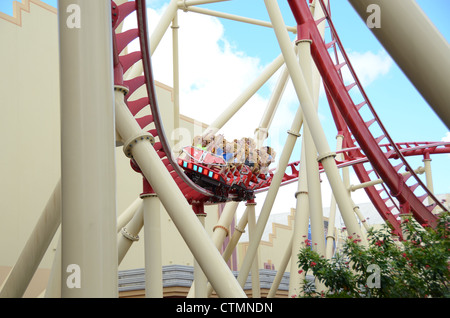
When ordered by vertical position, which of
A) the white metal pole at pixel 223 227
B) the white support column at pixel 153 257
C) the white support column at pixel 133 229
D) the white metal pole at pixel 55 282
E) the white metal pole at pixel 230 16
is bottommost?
the white metal pole at pixel 55 282

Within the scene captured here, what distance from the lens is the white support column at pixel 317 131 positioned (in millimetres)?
4805

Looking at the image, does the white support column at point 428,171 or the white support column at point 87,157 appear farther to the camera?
the white support column at point 428,171

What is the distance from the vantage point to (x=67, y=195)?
188cm

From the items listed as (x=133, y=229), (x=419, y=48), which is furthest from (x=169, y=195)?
(x=419, y=48)

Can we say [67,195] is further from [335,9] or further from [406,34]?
[335,9]

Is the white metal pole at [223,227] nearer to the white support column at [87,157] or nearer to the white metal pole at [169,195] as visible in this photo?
the white metal pole at [169,195]

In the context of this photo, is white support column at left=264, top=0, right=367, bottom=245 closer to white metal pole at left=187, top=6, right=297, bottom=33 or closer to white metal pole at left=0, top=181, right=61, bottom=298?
white metal pole at left=0, top=181, right=61, bottom=298

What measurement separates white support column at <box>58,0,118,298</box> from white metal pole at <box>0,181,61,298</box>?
1.82m

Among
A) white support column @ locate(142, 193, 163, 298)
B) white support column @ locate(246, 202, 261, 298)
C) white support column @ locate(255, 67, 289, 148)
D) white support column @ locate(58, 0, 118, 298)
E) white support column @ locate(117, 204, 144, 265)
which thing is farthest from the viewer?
white support column @ locate(255, 67, 289, 148)

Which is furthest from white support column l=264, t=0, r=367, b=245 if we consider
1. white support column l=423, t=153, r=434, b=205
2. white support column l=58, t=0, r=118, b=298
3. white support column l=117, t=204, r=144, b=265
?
white support column l=423, t=153, r=434, b=205

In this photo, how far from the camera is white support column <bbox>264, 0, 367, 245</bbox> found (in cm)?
480

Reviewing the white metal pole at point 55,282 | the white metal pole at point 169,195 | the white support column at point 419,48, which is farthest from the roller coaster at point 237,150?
the white support column at point 419,48

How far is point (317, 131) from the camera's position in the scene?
4961 mm
